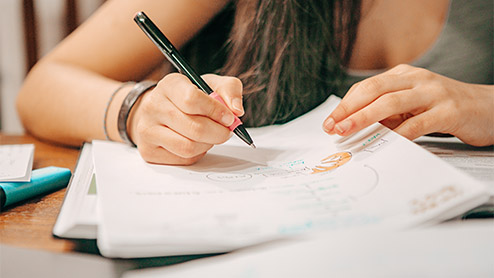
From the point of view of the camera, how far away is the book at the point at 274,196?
255 millimetres

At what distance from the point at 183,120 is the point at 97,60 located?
0.47 metres

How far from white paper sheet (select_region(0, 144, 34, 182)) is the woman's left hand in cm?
34

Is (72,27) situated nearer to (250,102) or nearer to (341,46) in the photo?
(250,102)

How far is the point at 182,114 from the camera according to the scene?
0.41 metres

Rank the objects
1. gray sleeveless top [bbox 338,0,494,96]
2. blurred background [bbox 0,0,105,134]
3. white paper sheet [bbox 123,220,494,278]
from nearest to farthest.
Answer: white paper sheet [bbox 123,220,494,278], gray sleeveless top [bbox 338,0,494,96], blurred background [bbox 0,0,105,134]

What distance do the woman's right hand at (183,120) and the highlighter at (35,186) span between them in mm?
96

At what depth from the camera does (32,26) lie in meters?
1.42

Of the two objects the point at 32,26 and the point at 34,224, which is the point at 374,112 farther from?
the point at 32,26

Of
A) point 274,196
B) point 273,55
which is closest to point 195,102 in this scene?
point 274,196

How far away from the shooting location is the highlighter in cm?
38

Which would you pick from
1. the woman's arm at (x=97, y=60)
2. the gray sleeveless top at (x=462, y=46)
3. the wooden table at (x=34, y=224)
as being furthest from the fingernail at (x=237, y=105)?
the gray sleeveless top at (x=462, y=46)

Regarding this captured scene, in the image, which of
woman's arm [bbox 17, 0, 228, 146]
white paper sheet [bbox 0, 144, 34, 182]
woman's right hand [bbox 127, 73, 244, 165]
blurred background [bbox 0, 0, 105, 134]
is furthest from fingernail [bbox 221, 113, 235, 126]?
blurred background [bbox 0, 0, 105, 134]

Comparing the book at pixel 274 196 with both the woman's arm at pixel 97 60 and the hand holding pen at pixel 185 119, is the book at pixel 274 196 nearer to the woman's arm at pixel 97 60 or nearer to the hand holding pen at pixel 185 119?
the hand holding pen at pixel 185 119

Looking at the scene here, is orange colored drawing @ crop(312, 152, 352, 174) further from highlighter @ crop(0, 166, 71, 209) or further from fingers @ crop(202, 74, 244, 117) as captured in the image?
highlighter @ crop(0, 166, 71, 209)
